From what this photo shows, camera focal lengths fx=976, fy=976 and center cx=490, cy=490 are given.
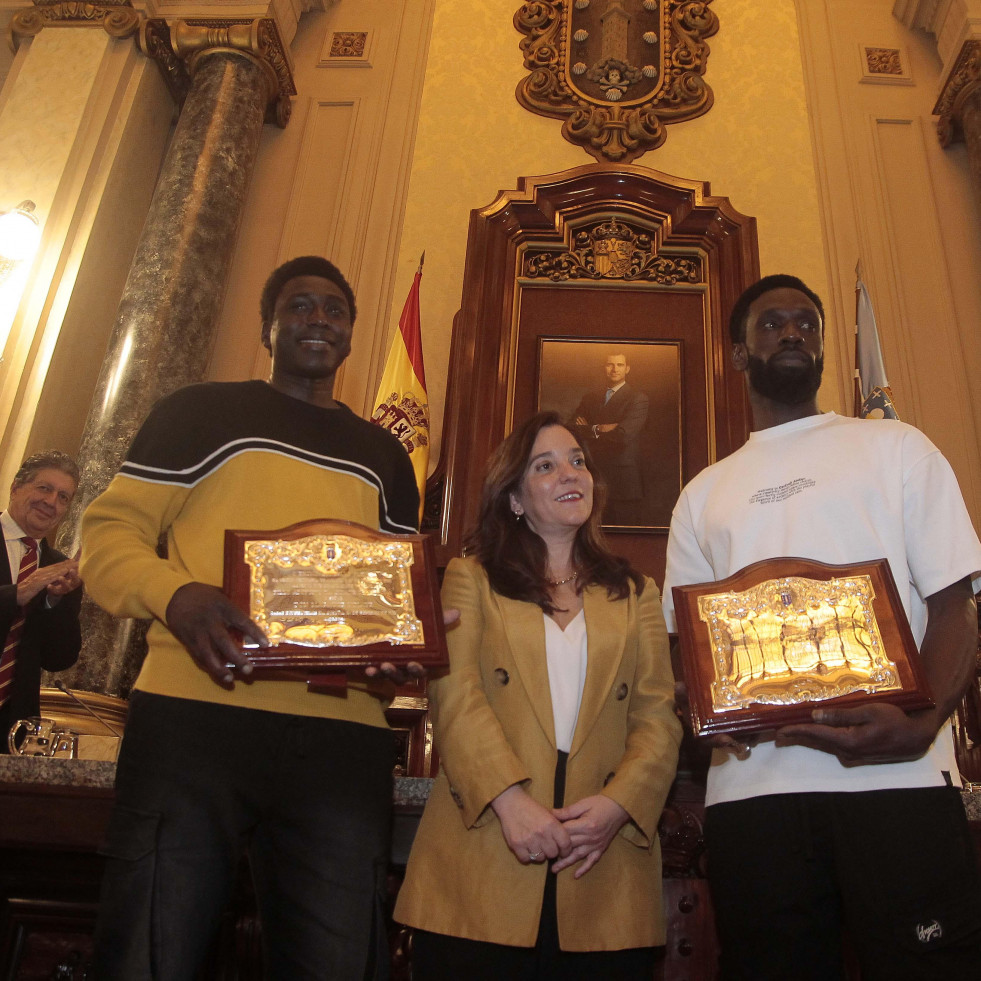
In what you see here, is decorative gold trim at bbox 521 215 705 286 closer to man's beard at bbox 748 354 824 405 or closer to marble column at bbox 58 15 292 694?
marble column at bbox 58 15 292 694

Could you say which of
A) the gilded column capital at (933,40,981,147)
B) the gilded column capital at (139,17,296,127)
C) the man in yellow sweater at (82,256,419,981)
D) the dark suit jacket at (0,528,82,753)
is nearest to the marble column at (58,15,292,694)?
the gilded column capital at (139,17,296,127)

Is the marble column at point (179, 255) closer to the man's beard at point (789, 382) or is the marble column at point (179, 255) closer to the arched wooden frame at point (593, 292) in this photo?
the arched wooden frame at point (593, 292)

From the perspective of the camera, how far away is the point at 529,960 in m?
1.80

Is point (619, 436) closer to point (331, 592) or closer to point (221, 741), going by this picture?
point (331, 592)

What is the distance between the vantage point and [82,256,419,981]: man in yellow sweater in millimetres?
1526

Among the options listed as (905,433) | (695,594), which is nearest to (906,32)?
(905,433)

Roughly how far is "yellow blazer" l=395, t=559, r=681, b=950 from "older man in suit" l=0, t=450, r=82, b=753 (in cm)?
169

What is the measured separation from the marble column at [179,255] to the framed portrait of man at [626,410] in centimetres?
181

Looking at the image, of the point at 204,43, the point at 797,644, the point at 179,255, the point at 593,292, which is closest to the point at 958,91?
the point at 593,292

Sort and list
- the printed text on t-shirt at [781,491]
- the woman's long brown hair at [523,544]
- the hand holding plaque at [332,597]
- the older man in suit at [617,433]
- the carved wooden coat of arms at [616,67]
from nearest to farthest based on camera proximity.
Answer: the hand holding plaque at [332,597] < the printed text on t-shirt at [781,491] < the woman's long brown hair at [523,544] < the older man in suit at [617,433] < the carved wooden coat of arms at [616,67]

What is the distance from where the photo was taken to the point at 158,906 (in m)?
1.50

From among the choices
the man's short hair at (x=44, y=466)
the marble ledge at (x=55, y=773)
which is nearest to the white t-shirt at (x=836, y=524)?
the marble ledge at (x=55, y=773)

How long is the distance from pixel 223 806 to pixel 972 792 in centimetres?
170

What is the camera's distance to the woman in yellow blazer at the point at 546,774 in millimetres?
1800
